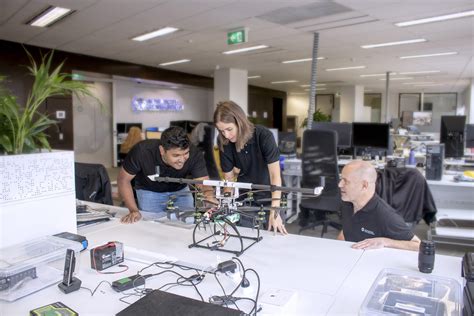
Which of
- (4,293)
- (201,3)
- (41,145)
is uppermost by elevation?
(201,3)

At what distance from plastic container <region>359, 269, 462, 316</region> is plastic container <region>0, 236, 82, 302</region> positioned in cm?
118

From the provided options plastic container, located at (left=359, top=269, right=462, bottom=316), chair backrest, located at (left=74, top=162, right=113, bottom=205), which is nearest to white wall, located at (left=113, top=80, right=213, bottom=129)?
chair backrest, located at (left=74, top=162, right=113, bottom=205)

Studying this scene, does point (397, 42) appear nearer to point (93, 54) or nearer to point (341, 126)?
point (341, 126)

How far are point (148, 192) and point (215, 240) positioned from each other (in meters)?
0.91

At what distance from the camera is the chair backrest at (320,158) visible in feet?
12.9

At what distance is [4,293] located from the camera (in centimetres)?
139

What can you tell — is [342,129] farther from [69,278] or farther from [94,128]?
[94,128]

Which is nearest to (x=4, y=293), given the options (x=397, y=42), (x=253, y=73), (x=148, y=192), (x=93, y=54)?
(x=148, y=192)

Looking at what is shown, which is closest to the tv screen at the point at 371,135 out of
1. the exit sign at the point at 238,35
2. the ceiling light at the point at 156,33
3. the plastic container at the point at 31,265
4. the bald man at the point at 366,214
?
the exit sign at the point at 238,35

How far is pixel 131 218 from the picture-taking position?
2.42m

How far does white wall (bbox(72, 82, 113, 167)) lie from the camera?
31.3 feet

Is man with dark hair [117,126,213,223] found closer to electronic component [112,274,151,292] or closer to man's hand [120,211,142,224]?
man's hand [120,211,142,224]

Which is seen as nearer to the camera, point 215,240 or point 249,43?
point 215,240

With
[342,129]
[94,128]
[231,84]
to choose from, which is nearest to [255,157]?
[342,129]
